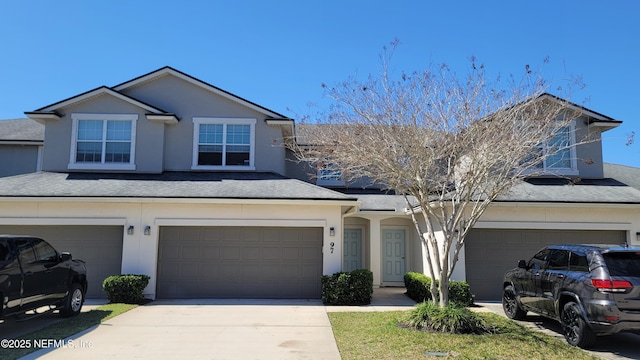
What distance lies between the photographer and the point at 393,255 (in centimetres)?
1762

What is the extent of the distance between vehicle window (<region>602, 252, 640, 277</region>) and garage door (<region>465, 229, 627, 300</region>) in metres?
5.85

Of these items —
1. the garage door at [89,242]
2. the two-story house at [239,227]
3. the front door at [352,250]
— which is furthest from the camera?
the front door at [352,250]

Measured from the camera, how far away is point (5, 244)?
8328 millimetres

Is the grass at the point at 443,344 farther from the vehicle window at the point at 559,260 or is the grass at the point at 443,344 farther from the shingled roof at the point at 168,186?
the shingled roof at the point at 168,186

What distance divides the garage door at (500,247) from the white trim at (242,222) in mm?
4549

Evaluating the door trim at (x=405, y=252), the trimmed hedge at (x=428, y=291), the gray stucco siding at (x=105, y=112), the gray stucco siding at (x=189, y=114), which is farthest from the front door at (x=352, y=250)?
the gray stucco siding at (x=105, y=112)

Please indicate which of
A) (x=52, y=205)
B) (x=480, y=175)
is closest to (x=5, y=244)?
(x=52, y=205)

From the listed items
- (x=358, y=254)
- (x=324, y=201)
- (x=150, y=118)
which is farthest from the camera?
(x=358, y=254)

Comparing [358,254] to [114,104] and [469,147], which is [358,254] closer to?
[469,147]

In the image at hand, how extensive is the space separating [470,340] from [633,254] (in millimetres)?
→ 3040

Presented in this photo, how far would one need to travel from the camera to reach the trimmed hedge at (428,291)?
11.9m

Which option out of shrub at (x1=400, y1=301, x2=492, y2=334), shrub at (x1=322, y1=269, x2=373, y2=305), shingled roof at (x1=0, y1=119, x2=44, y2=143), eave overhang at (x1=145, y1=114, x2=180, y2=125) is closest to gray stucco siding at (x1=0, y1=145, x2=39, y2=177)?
shingled roof at (x1=0, y1=119, x2=44, y2=143)

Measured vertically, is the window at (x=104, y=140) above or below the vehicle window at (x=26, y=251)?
above

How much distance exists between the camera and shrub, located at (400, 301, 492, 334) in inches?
338
